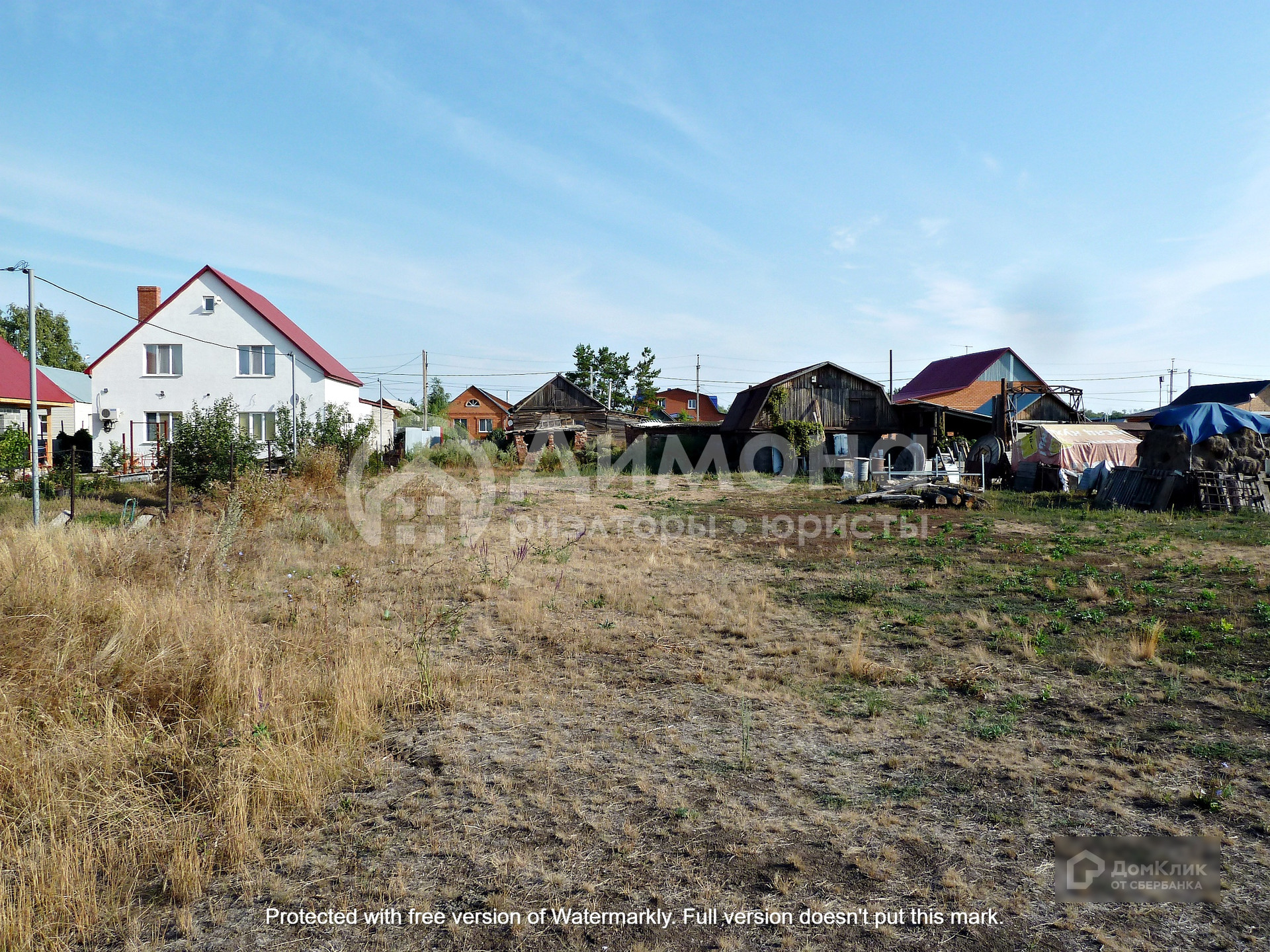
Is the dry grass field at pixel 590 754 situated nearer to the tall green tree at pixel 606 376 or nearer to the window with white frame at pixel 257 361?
the window with white frame at pixel 257 361

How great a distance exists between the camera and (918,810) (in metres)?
3.83

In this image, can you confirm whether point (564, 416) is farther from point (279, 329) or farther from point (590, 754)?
point (590, 754)

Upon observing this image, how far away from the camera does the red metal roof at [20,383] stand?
65.6 ft

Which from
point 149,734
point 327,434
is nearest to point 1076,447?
point 327,434

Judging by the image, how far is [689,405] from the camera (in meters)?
76.5

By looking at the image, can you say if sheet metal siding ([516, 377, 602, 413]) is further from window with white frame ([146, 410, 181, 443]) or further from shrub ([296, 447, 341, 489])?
shrub ([296, 447, 341, 489])

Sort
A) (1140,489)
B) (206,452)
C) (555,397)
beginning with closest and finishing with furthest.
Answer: (206,452) < (1140,489) < (555,397)

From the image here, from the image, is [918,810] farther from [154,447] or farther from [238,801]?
[154,447]

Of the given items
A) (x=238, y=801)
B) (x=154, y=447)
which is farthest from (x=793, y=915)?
(x=154, y=447)

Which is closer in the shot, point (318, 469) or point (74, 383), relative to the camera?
point (318, 469)

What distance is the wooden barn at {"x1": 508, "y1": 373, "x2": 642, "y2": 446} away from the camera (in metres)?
39.7

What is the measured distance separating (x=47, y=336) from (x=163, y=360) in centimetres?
2707

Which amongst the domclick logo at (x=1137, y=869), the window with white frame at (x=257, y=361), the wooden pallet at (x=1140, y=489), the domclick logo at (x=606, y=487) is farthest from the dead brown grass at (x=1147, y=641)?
the window with white frame at (x=257, y=361)

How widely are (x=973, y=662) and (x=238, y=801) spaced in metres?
5.69
